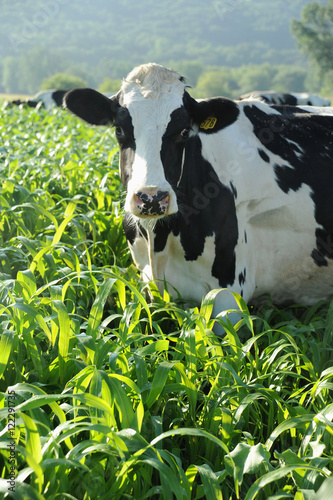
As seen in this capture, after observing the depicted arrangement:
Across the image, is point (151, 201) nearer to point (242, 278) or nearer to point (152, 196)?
point (152, 196)

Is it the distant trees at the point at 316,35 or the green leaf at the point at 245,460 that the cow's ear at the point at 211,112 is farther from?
the distant trees at the point at 316,35

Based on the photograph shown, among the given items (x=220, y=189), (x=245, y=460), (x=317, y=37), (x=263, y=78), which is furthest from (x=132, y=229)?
(x=263, y=78)

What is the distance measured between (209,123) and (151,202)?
1026mm

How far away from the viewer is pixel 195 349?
8.88ft

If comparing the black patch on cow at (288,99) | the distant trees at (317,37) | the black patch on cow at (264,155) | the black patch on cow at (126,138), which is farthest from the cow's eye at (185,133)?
the distant trees at (317,37)

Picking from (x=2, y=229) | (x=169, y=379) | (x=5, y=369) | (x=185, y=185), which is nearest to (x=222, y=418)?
(x=169, y=379)

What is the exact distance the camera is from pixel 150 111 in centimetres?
341

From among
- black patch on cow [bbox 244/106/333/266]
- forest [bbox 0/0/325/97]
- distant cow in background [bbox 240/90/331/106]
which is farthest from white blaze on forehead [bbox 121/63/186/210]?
forest [bbox 0/0/325/97]

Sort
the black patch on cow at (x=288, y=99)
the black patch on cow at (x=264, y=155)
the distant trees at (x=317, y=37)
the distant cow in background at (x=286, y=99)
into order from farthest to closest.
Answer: the distant trees at (x=317, y=37) < the black patch on cow at (x=288, y=99) < the distant cow in background at (x=286, y=99) < the black patch on cow at (x=264, y=155)

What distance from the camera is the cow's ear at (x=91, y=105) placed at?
12.6 ft

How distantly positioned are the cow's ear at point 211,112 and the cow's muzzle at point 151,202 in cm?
85

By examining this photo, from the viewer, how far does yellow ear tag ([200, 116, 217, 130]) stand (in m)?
3.74

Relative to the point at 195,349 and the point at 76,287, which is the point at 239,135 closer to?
the point at 76,287

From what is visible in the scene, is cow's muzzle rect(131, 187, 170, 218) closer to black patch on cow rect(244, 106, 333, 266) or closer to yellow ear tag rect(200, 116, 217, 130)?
yellow ear tag rect(200, 116, 217, 130)
